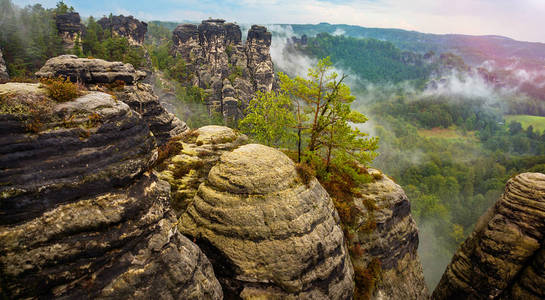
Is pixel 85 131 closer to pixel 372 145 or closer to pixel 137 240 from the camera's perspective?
pixel 137 240

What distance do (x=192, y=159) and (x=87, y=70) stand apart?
1404 cm

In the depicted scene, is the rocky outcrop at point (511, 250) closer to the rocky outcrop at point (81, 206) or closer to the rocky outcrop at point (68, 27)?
the rocky outcrop at point (81, 206)

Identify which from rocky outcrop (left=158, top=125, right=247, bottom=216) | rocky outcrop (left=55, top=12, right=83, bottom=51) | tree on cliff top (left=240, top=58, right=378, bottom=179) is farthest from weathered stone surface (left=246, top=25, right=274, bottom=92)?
rocky outcrop (left=158, top=125, right=247, bottom=216)

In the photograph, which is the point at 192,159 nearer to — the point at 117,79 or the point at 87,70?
the point at 117,79

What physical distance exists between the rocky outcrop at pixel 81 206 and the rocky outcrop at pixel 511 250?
21314 mm

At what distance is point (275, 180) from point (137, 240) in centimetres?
799

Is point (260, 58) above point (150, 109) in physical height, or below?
above

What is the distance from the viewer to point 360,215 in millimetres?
19766

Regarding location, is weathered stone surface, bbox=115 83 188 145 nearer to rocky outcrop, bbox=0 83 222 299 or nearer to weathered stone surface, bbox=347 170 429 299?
rocky outcrop, bbox=0 83 222 299

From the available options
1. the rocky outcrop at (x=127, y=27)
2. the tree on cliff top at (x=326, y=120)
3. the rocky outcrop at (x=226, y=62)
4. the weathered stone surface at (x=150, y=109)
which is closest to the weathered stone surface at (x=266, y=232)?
the tree on cliff top at (x=326, y=120)

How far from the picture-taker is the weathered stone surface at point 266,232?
1318 cm

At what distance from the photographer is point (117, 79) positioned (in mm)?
23594

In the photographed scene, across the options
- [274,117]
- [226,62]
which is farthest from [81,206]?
[226,62]

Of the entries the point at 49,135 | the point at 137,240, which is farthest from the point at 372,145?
the point at 49,135
